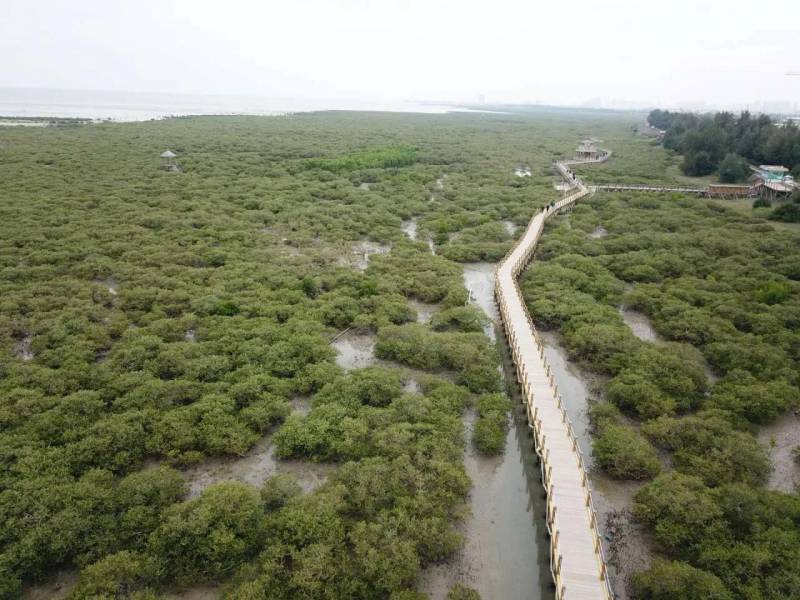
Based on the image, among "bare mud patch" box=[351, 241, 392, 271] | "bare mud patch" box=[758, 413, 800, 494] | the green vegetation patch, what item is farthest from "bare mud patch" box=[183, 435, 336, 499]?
the green vegetation patch

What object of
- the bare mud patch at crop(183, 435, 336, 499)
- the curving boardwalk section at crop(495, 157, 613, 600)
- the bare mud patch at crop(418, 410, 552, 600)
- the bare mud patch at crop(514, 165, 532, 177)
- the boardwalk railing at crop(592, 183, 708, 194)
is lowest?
the bare mud patch at crop(418, 410, 552, 600)

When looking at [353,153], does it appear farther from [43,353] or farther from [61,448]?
[61,448]

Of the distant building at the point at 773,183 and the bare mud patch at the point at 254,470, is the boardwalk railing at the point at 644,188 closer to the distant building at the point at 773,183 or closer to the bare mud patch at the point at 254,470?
the distant building at the point at 773,183

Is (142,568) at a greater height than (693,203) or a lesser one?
lesser

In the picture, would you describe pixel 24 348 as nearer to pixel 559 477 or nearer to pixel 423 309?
pixel 423 309

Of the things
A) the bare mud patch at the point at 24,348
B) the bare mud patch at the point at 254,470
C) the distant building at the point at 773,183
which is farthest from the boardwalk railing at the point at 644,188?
the bare mud patch at the point at 24,348

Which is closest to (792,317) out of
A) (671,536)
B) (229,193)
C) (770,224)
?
(671,536)

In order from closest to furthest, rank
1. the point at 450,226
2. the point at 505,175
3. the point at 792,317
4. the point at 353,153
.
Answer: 1. the point at 792,317
2. the point at 450,226
3. the point at 505,175
4. the point at 353,153

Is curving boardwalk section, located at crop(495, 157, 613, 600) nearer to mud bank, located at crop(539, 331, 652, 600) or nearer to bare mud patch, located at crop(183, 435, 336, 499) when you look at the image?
mud bank, located at crop(539, 331, 652, 600)
